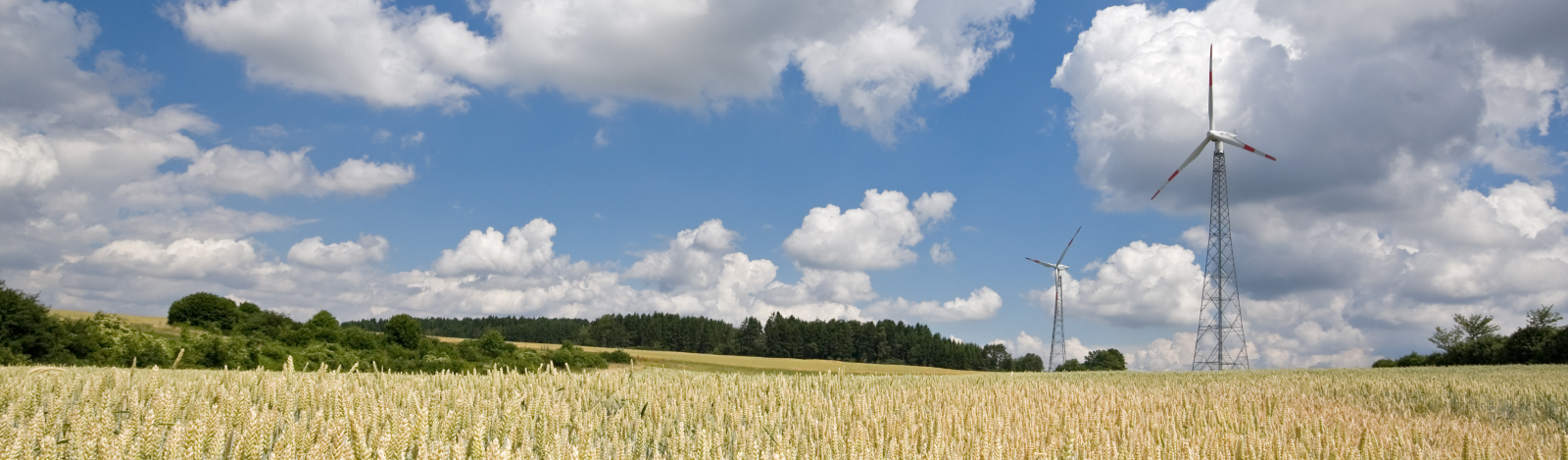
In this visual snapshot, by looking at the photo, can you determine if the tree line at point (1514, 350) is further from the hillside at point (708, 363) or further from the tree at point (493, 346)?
the tree at point (493, 346)

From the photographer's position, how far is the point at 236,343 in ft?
151

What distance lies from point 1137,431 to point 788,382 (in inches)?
242

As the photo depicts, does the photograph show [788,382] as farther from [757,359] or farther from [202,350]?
[757,359]

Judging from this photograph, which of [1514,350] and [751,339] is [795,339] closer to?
[751,339]

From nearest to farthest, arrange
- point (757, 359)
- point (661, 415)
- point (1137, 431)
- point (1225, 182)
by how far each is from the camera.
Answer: point (661, 415)
point (1137, 431)
point (1225, 182)
point (757, 359)

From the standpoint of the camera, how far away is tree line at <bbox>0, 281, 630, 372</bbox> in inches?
1522

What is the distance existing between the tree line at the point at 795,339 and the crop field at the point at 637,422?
126 meters

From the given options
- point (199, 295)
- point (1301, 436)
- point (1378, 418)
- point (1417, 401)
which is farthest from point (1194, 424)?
point (199, 295)

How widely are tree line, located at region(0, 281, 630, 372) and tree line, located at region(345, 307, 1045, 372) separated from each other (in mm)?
83491

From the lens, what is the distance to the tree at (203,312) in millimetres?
58406

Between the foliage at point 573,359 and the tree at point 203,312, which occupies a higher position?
the tree at point 203,312

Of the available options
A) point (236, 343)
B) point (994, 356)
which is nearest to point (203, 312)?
point (236, 343)

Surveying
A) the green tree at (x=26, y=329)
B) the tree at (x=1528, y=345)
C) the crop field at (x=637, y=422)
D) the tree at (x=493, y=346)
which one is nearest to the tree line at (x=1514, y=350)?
the tree at (x=1528, y=345)

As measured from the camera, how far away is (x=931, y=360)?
147 metres
